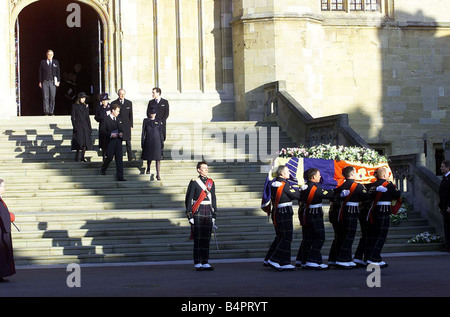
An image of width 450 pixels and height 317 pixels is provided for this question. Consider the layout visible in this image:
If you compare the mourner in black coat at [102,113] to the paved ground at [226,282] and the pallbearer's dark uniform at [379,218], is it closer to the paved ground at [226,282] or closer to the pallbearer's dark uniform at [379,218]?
the paved ground at [226,282]

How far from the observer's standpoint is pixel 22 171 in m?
21.1

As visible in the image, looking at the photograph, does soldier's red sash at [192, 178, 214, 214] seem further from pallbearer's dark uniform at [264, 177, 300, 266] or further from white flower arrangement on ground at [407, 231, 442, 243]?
white flower arrangement on ground at [407, 231, 442, 243]

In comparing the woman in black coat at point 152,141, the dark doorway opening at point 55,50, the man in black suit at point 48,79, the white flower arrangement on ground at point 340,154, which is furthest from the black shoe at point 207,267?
the dark doorway opening at point 55,50

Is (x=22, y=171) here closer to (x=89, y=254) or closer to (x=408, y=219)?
(x=89, y=254)

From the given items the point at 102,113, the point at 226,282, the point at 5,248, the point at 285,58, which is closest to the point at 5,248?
the point at 5,248

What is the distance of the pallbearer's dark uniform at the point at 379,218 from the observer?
15.2m

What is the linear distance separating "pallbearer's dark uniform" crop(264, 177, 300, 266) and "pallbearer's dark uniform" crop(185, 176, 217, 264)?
97 centimetres

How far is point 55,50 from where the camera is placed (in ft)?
115

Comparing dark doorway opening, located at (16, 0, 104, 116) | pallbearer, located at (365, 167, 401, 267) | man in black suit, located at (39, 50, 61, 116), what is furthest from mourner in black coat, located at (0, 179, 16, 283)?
dark doorway opening, located at (16, 0, 104, 116)

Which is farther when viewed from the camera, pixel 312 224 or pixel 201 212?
pixel 201 212

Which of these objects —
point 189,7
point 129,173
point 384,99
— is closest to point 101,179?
point 129,173

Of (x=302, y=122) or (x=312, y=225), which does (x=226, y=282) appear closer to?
(x=312, y=225)

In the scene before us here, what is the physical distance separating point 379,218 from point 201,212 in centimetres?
278

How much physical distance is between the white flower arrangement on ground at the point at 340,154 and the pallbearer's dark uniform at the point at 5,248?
24.3 feet
